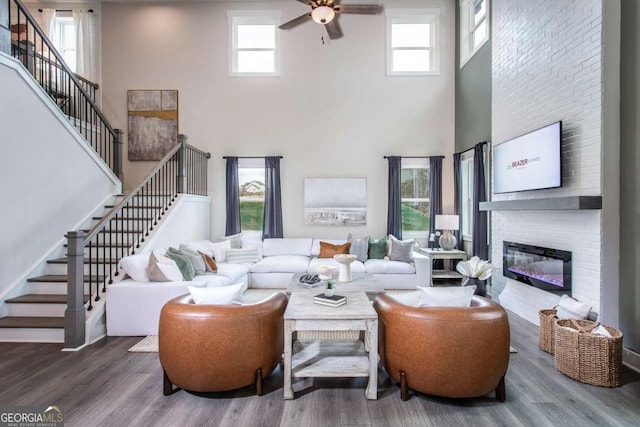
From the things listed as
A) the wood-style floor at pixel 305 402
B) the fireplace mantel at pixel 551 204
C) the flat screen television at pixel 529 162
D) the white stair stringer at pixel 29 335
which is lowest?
the wood-style floor at pixel 305 402

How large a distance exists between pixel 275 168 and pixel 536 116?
4.26 metres

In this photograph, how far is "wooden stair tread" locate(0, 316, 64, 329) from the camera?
3217 mm

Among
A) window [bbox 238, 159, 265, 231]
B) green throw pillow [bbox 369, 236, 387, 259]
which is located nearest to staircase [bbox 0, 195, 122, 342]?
window [bbox 238, 159, 265, 231]

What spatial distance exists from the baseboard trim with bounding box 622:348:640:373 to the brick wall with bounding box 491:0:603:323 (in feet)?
1.28

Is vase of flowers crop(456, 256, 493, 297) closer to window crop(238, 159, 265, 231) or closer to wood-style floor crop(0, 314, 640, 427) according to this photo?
wood-style floor crop(0, 314, 640, 427)

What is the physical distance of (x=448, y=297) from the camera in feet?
7.34

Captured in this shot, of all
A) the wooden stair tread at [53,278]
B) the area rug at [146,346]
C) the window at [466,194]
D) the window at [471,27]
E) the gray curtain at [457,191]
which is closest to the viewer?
the area rug at [146,346]

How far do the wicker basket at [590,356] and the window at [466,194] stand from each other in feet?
11.0

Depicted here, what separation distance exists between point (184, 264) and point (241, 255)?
5.37 ft

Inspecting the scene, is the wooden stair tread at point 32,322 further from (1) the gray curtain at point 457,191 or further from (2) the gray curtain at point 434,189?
(1) the gray curtain at point 457,191

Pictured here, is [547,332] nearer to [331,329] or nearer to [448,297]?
[448,297]

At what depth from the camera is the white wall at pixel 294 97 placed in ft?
20.8

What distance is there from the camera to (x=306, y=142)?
252 inches

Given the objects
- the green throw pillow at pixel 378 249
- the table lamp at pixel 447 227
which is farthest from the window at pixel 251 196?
the table lamp at pixel 447 227
